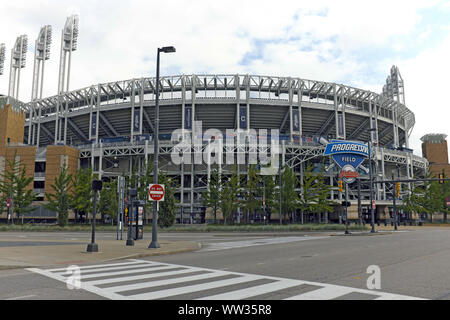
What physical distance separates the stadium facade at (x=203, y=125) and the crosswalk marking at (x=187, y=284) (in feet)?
158

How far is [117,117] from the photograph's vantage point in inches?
2840

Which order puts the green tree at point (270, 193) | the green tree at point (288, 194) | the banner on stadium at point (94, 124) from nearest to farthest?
1. the green tree at point (288, 194)
2. the green tree at point (270, 193)
3. the banner on stadium at point (94, 124)

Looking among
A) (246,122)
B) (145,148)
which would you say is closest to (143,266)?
(145,148)

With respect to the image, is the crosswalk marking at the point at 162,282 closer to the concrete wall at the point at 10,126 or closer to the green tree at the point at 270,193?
the green tree at the point at 270,193

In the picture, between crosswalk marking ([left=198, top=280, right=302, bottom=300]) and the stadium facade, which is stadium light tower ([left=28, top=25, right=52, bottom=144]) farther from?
crosswalk marking ([left=198, top=280, right=302, bottom=300])

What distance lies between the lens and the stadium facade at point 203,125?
207 ft

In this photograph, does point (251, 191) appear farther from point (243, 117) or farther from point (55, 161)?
point (55, 161)

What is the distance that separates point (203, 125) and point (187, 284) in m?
64.0

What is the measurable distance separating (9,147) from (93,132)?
14.2 metres

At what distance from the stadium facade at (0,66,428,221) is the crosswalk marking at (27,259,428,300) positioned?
158 feet

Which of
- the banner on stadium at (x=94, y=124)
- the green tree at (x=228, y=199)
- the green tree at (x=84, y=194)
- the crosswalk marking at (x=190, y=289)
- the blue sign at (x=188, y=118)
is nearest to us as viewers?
the crosswalk marking at (x=190, y=289)

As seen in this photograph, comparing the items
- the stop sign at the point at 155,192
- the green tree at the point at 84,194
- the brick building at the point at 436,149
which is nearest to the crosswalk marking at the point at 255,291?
the stop sign at the point at 155,192

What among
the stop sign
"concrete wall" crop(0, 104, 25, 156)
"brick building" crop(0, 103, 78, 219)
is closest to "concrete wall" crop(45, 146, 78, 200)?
"brick building" crop(0, 103, 78, 219)
